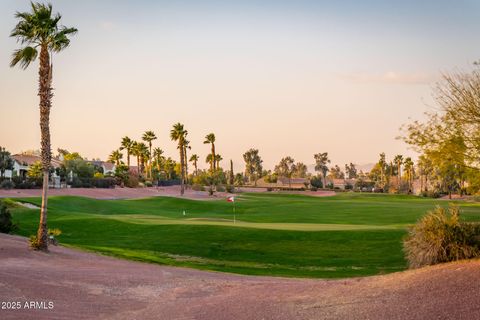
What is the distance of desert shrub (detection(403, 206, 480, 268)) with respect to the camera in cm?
1830

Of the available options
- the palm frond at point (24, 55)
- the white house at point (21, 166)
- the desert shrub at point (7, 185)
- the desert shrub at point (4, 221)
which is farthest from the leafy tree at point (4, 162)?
the palm frond at point (24, 55)

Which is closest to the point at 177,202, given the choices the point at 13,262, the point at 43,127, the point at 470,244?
the point at 43,127

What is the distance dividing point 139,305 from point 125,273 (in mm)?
5384

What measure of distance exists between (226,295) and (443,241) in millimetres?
7354

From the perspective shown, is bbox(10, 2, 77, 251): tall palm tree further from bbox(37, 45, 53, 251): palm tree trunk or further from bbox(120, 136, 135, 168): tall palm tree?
bbox(120, 136, 135, 168): tall palm tree

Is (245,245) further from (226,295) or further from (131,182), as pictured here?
(131,182)

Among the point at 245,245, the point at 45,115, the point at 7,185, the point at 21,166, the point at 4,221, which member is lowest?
the point at 245,245

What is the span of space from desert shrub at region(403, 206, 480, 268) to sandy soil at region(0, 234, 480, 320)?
6.50ft

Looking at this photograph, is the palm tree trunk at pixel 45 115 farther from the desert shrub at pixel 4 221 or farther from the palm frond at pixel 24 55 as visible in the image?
the desert shrub at pixel 4 221

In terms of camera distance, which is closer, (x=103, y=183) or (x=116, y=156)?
(x=103, y=183)

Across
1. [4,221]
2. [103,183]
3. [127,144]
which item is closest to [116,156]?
[127,144]

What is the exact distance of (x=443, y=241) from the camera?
61.2 feet

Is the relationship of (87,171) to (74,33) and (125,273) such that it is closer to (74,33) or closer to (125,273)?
(74,33)

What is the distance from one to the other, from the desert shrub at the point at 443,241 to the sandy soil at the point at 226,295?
6.50 ft
